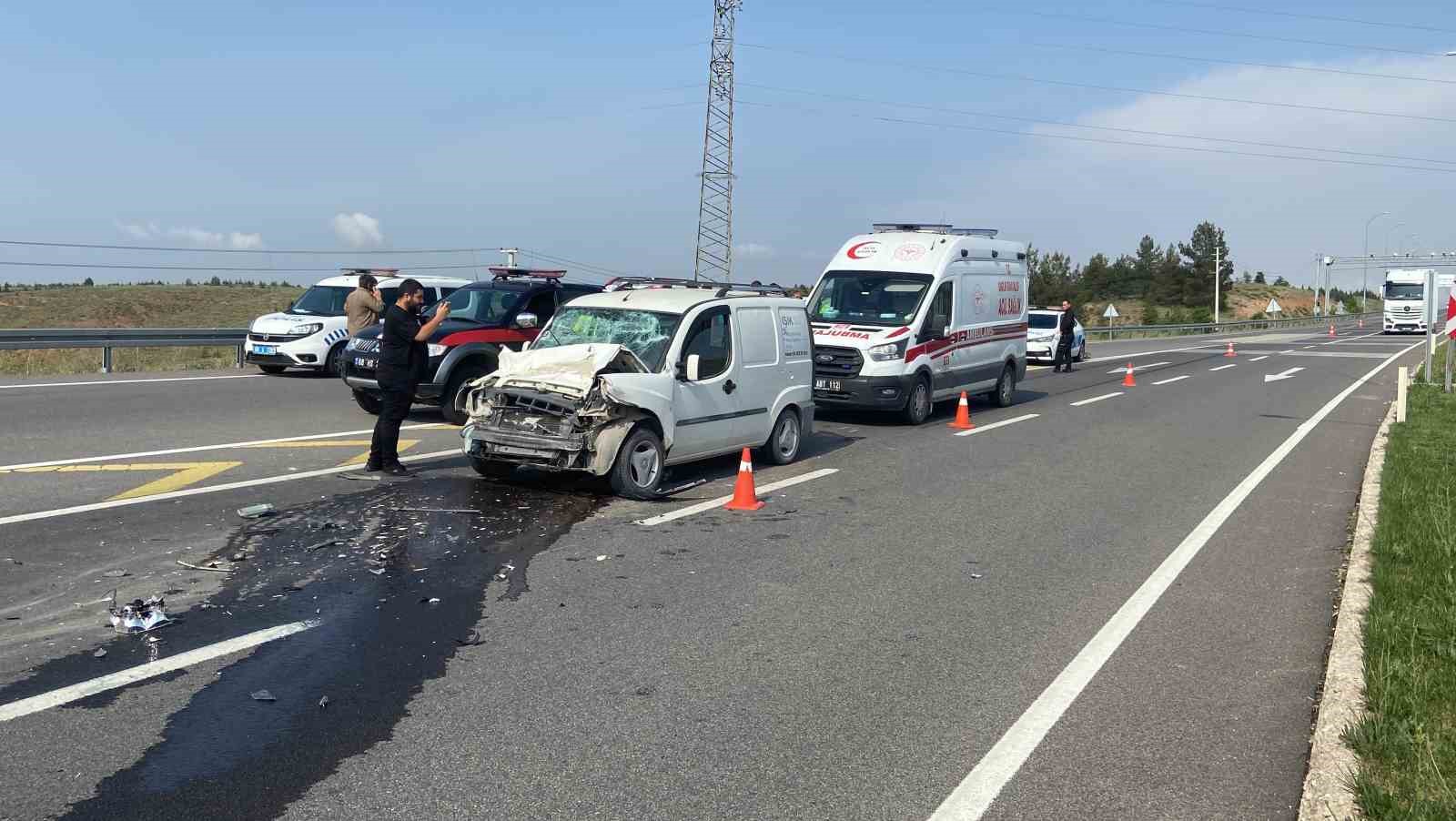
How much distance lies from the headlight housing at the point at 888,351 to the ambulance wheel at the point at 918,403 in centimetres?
50

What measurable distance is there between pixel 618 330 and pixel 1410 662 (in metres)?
7.36

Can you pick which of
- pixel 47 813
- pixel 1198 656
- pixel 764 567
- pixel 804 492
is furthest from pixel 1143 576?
pixel 47 813

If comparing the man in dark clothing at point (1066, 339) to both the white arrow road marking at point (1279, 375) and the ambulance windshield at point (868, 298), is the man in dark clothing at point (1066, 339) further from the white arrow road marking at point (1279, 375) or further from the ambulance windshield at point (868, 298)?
the ambulance windshield at point (868, 298)

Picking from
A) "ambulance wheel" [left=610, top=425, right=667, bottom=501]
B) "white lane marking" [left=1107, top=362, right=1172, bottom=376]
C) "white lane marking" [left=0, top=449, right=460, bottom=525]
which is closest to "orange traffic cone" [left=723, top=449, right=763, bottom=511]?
"ambulance wheel" [left=610, top=425, right=667, bottom=501]

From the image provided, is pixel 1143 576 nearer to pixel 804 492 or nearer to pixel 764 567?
pixel 764 567

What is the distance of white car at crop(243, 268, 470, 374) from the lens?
72.9ft

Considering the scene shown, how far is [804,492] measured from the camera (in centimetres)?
1118

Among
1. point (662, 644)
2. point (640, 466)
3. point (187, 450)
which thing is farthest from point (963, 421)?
point (662, 644)

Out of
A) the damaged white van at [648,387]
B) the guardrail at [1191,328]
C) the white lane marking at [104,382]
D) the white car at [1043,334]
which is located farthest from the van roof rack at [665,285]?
the guardrail at [1191,328]

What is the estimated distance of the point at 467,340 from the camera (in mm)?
15688

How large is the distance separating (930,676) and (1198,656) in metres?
1.54

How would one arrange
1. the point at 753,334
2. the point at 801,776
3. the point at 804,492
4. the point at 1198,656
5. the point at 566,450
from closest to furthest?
the point at 801,776, the point at 1198,656, the point at 566,450, the point at 804,492, the point at 753,334

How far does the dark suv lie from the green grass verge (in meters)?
9.44

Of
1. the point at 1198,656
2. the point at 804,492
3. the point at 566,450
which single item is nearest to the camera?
the point at 1198,656
